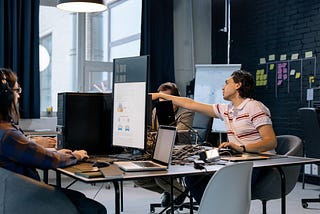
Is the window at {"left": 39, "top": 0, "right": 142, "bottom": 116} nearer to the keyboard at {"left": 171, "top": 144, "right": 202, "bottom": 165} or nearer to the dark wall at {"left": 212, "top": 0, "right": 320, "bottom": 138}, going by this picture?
the dark wall at {"left": 212, "top": 0, "right": 320, "bottom": 138}

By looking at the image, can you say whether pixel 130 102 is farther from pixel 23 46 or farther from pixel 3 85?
pixel 23 46

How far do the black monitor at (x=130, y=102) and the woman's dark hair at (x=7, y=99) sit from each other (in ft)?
1.88

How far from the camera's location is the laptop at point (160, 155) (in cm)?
201

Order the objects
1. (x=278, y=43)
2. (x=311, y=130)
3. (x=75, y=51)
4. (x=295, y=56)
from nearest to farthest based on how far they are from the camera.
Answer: (x=311, y=130) → (x=295, y=56) → (x=278, y=43) → (x=75, y=51)

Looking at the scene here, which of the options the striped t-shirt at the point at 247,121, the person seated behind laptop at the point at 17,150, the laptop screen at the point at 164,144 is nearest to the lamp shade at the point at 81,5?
the striped t-shirt at the point at 247,121

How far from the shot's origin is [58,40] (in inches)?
242

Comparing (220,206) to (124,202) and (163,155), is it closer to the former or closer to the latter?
(163,155)

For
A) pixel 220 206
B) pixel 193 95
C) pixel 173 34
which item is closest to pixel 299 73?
pixel 193 95

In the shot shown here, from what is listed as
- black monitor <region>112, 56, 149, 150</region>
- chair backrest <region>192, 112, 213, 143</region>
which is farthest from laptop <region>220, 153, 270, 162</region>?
chair backrest <region>192, 112, 213, 143</region>

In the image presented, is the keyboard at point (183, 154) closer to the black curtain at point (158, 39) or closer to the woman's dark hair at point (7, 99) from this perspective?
the woman's dark hair at point (7, 99)

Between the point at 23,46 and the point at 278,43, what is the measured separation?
10.7 feet

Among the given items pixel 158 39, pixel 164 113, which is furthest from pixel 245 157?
pixel 158 39

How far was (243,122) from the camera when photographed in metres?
2.89

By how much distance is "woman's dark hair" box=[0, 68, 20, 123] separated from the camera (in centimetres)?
204
